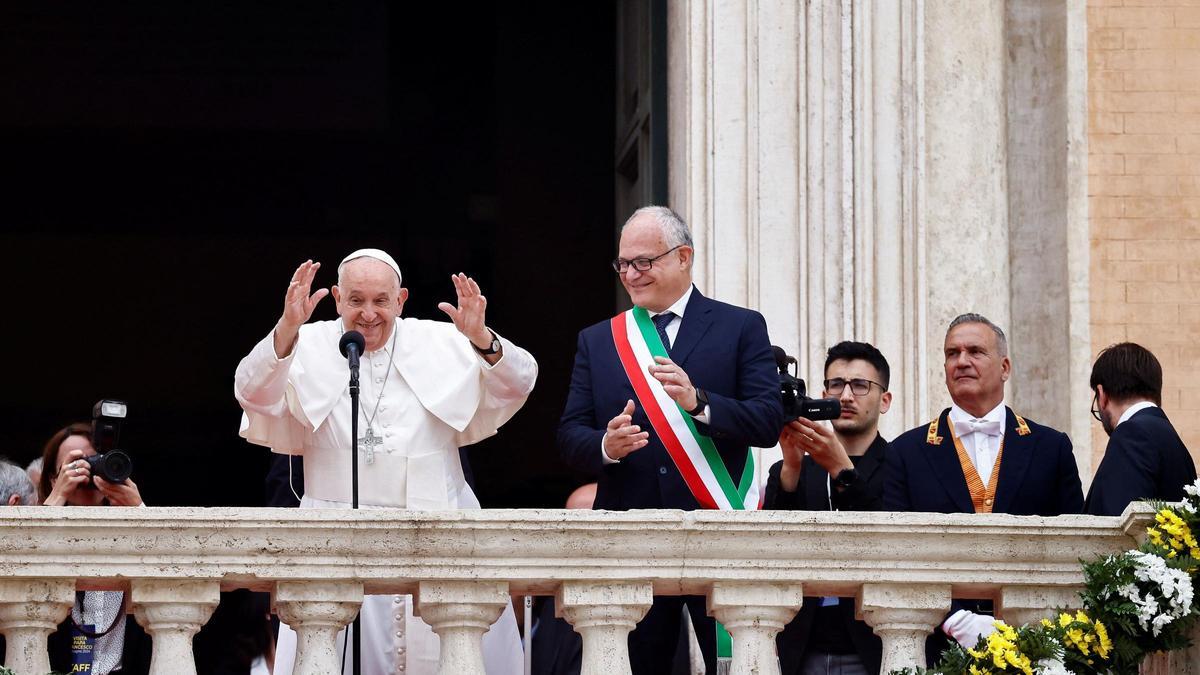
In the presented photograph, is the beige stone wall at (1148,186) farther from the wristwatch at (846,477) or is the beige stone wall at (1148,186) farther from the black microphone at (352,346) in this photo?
the black microphone at (352,346)

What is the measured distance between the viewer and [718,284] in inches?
295

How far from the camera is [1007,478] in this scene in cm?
595

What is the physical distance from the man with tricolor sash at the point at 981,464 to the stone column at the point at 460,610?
1.57 metres

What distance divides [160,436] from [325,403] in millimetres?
8162

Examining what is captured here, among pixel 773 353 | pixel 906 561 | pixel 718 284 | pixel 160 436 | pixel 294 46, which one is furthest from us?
pixel 160 436

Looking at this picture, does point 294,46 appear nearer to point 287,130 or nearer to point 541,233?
point 287,130

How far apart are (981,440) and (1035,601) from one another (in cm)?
121

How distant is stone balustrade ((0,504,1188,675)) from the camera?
4664 mm

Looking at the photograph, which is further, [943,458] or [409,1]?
[409,1]

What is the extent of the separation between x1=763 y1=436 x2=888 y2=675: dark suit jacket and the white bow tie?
224 millimetres

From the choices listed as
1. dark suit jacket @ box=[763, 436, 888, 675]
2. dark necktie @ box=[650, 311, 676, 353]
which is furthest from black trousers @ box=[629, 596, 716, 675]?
dark necktie @ box=[650, 311, 676, 353]

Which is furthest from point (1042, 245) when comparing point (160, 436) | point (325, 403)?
point (160, 436)

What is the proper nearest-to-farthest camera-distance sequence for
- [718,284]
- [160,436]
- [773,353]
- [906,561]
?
[906,561] < [773,353] < [718,284] < [160,436]

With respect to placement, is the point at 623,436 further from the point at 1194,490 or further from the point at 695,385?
the point at 1194,490
